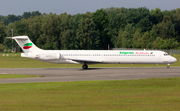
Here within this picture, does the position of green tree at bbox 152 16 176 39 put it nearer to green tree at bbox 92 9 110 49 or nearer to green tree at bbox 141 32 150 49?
green tree at bbox 141 32 150 49

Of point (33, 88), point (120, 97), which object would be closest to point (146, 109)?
point (120, 97)

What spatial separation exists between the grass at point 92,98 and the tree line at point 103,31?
80279 mm

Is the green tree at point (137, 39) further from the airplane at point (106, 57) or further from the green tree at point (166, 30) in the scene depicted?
the airplane at point (106, 57)

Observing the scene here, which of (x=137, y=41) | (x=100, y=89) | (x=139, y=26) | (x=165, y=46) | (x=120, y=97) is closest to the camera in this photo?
(x=120, y=97)

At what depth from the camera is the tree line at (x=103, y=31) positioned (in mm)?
106812

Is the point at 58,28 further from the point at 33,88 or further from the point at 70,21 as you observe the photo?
the point at 33,88

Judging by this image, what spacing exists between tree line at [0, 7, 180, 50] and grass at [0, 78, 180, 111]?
80.3 meters

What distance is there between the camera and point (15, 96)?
55.8 ft

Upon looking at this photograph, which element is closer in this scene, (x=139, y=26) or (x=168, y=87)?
(x=168, y=87)

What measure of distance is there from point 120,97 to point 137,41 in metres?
88.5

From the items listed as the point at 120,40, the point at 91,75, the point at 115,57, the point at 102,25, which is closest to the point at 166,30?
the point at 120,40

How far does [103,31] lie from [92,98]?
107148mm

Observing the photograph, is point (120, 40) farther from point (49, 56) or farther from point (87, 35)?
point (49, 56)

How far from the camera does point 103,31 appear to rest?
4811 inches
